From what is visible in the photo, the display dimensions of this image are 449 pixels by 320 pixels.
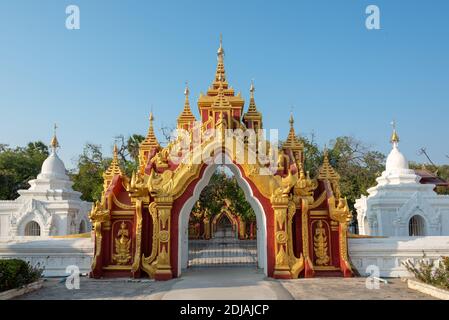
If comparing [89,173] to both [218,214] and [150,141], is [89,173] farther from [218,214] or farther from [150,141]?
[150,141]

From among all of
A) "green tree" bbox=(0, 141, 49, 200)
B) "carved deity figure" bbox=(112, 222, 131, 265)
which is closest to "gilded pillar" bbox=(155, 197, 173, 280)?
"carved deity figure" bbox=(112, 222, 131, 265)

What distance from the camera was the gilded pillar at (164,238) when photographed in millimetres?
13406

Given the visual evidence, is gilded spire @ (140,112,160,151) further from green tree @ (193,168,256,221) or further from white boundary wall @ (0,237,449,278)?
green tree @ (193,168,256,221)

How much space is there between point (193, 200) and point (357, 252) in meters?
6.02

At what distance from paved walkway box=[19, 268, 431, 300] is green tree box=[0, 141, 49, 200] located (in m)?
30.8

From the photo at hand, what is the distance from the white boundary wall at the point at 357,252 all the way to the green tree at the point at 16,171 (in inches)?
1124

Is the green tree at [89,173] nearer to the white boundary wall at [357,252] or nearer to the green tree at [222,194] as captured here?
the green tree at [222,194]

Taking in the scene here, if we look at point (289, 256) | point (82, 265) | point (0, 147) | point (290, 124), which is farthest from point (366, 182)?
point (0, 147)

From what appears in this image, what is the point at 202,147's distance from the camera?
14070 millimetres

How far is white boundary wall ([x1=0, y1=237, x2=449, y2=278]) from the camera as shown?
14.6 metres

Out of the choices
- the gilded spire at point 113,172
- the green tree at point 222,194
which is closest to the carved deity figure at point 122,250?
the gilded spire at point 113,172

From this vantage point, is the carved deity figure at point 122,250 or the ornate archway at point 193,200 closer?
the ornate archway at point 193,200

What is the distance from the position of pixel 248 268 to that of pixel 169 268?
4.28 meters

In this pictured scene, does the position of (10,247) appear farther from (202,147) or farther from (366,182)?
(366,182)
